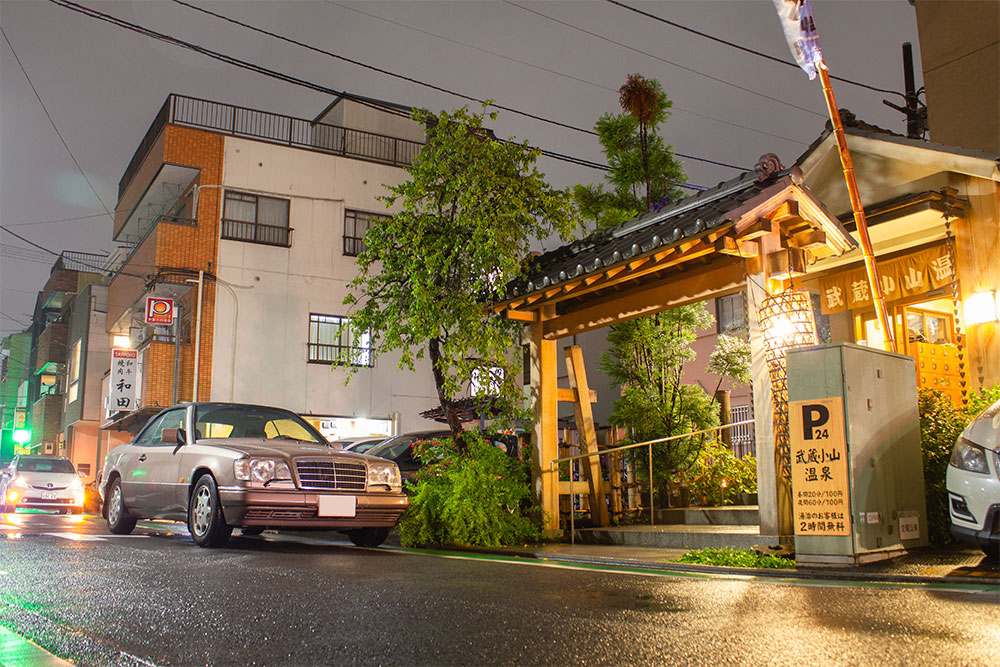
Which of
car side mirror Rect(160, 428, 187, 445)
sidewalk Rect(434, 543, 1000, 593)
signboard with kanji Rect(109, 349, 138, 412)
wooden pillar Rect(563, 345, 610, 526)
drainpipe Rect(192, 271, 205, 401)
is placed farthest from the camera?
signboard with kanji Rect(109, 349, 138, 412)

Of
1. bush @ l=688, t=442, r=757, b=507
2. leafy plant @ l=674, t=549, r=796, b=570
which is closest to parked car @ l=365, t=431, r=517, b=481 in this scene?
bush @ l=688, t=442, r=757, b=507

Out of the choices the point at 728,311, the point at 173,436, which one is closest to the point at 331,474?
the point at 173,436

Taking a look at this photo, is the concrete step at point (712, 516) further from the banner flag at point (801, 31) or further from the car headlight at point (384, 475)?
the banner flag at point (801, 31)

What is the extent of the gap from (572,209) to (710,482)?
5.00 metres

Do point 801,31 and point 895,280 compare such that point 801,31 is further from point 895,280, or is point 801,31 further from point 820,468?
point 820,468

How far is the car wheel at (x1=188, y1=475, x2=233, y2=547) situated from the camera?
8.48m

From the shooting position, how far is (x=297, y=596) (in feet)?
16.2

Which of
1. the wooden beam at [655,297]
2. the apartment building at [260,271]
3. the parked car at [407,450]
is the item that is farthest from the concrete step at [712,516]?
the apartment building at [260,271]

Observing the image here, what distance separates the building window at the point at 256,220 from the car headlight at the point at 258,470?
69.3ft

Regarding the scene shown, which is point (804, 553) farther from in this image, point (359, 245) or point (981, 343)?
point (359, 245)

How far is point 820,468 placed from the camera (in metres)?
6.91

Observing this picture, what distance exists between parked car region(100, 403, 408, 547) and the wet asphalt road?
173 cm

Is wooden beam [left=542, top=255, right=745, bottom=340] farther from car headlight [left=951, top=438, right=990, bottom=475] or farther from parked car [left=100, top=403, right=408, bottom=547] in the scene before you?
parked car [left=100, top=403, right=408, bottom=547]

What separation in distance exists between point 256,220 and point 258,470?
72.0ft
